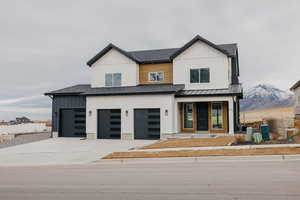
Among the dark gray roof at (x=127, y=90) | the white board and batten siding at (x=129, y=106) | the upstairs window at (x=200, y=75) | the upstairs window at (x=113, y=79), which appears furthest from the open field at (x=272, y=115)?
the upstairs window at (x=113, y=79)

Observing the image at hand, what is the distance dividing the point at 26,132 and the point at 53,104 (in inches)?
387

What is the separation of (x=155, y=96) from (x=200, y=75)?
443 cm

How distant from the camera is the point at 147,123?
931 inches

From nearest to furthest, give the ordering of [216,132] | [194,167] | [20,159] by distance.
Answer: [194,167], [20,159], [216,132]

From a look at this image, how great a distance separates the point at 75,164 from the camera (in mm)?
12883

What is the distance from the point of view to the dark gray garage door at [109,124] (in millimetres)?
24484

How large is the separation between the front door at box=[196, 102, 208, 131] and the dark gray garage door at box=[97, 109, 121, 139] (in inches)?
262

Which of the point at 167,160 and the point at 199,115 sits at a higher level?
the point at 199,115

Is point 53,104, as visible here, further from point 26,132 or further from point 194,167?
point 194,167

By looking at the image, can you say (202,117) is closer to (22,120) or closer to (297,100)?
(297,100)

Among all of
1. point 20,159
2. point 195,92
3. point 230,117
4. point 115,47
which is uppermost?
point 115,47

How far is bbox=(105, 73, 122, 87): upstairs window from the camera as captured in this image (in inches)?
1063

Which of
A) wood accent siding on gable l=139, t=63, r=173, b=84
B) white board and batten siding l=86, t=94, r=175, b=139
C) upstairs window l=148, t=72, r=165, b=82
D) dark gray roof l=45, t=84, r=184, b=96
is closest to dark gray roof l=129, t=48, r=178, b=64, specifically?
wood accent siding on gable l=139, t=63, r=173, b=84

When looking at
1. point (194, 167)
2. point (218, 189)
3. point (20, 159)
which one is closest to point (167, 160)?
point (194, 167)
